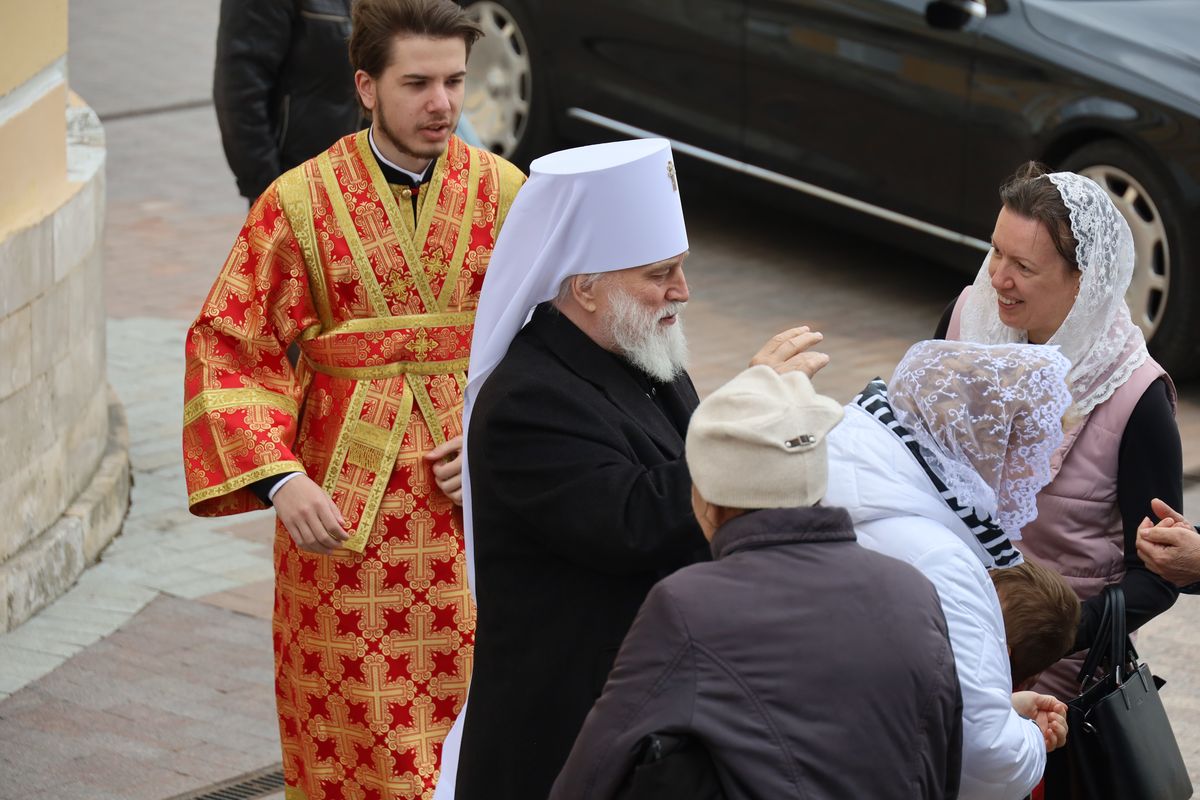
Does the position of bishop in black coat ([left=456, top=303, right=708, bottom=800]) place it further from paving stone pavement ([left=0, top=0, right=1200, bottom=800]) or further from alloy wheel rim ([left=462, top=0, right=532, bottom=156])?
alloy wheel rim ([left=462, top=0, right=532, bottom=156])

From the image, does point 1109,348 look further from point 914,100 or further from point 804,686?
point 914,100

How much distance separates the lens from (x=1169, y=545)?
3.51 metres

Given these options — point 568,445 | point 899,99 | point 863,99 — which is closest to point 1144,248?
point 899,99

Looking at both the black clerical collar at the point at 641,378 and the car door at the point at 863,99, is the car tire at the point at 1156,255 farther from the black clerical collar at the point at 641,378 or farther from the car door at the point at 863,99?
the black clerical collar at the point at 641,378

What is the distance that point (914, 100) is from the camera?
825 centimetres

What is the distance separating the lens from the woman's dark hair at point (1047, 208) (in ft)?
12.4

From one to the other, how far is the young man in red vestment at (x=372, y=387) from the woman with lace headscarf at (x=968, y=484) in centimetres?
125

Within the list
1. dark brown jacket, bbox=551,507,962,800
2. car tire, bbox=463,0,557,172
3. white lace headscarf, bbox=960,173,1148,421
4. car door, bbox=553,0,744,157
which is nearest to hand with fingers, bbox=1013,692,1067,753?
white lace headscarf, bbox=960,173,1148,421

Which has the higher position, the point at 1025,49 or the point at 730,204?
the point at 1025,49

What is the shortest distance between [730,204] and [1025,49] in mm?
2821

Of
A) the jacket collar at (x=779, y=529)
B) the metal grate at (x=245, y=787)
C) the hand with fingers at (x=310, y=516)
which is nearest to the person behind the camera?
the jacket collar at (x=779, y=529)

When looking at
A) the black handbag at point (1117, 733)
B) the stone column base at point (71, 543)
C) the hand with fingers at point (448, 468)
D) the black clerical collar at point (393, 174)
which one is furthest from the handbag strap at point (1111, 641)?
the stone column base at point (71, 543)

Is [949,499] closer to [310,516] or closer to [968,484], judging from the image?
[968,484]

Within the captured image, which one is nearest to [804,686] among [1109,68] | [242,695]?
[242,695]
